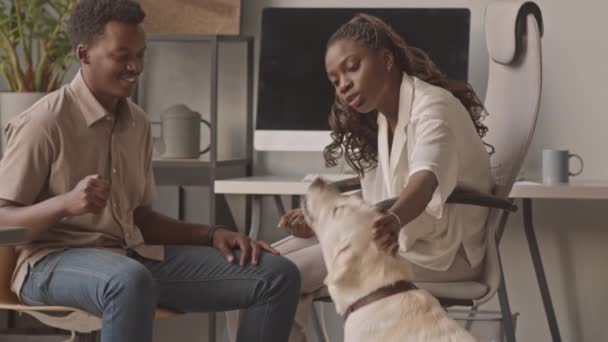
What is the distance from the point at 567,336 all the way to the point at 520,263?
0.32 m

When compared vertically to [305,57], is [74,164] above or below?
below

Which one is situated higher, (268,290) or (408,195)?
(408,195)

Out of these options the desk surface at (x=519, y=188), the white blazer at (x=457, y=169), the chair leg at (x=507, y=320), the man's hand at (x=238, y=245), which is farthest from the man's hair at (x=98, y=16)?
the chair leg at (x=507, y=320)

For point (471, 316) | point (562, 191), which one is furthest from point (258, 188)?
point (562, 191)

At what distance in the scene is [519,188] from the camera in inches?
131

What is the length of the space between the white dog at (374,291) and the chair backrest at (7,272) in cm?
81

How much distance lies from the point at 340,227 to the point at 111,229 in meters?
0.62

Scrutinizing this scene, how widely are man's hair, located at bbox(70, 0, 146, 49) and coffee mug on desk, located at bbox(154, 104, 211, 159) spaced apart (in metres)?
1.47

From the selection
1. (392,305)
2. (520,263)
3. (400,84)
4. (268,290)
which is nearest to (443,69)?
(520,263)

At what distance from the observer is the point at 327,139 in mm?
3713

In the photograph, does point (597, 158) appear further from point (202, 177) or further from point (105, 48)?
point (105, 48)

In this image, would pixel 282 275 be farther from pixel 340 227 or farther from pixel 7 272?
pixel 7 272

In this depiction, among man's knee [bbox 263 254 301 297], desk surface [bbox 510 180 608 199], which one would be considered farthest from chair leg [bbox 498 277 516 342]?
man's knee [bbox 263 254 301 297]

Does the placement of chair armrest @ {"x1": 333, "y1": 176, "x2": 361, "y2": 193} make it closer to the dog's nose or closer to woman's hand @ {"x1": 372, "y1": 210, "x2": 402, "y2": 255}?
the dog's nose
